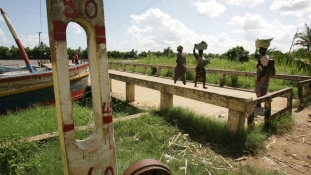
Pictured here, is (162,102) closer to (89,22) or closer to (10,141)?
(10,141)

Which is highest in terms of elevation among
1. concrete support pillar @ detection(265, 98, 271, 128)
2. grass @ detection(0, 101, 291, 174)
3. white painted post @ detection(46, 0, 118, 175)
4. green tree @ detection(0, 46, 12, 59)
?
green tree @ detection(0, 46, 12, 59)

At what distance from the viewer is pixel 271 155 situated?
3201mm

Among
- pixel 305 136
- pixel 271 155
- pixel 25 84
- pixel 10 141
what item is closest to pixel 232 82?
pixel 305 136

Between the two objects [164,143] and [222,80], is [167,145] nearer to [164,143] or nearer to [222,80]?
[164,143]

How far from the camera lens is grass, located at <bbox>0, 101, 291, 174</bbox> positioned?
267 cm

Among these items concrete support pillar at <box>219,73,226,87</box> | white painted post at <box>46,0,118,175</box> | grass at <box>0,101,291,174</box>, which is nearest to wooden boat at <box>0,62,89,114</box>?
grass at <box>0,101,291,174</box>

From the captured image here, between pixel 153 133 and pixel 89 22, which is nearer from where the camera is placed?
pixel 89 22

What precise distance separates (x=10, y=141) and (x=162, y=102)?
2745 mm

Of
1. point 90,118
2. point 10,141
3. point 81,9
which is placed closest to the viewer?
point 81,9

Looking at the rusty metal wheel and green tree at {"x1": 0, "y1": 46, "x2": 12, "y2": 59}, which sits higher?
green tree at {"x1": 0, "y1": 46, "x2": 12, "y2": 59}

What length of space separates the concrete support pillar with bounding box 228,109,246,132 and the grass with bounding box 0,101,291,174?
10 cm

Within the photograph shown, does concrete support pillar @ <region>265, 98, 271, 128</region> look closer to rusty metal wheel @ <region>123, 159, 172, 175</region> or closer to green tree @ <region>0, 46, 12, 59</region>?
rusty metal wheel @ <region>123, 159, 172, 175</region>

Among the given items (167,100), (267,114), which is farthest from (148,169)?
(267,114)

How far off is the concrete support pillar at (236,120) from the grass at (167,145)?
0.32 feet
